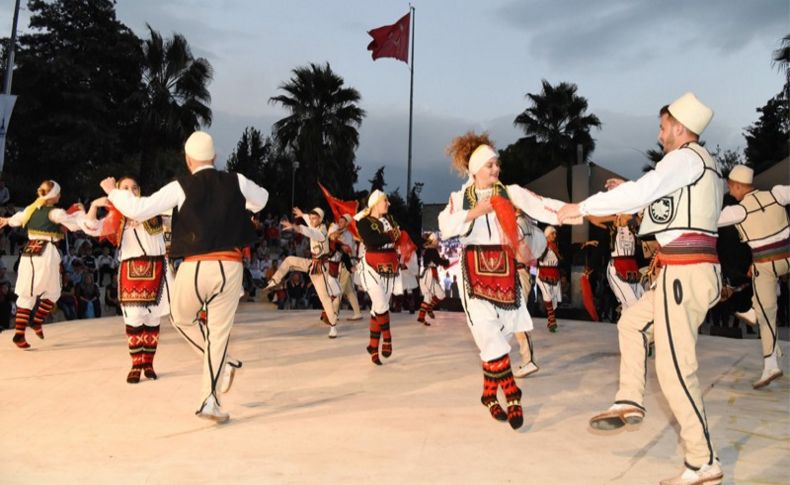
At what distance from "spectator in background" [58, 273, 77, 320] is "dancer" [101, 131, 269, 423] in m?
8.25

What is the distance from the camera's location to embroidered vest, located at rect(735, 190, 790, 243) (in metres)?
6.58

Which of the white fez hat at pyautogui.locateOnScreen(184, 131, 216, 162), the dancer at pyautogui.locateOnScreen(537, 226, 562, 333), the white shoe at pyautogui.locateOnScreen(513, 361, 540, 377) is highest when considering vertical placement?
the white fez hat at pyautogui.locateOnScreen(184, 131, 216, 162)

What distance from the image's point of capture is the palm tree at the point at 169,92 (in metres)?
23.7

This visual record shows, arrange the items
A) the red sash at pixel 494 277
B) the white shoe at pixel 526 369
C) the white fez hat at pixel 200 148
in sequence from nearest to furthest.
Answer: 1. the white fez hat at pixel 200 148
2. the red sash at pixel 494 277
3. the white shoe at pixel 526 369

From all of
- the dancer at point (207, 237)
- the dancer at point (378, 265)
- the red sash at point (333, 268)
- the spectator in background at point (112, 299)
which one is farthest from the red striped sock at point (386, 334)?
the spectator in background at point (112, 299)

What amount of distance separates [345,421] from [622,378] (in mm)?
2119

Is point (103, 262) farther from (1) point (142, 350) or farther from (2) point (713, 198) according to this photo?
(2) point (713, 198)

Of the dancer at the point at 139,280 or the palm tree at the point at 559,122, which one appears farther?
the palm tree at the point at 559,122

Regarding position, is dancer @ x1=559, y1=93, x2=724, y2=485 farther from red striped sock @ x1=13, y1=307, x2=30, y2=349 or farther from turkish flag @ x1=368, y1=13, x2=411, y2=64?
turkish flag @ x1=368, y1=13, x2=411, y2=64

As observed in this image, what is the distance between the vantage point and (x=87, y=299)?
41.7 feet

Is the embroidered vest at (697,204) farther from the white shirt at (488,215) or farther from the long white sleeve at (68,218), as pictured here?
the long white sleeve at (68,218)

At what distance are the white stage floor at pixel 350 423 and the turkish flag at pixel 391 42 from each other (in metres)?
17.1

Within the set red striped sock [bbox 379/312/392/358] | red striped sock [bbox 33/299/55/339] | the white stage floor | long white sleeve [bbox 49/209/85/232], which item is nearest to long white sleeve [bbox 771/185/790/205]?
the white stage floor

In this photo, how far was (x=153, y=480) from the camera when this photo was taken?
12.7 feet
